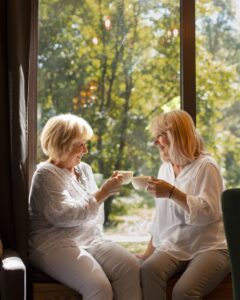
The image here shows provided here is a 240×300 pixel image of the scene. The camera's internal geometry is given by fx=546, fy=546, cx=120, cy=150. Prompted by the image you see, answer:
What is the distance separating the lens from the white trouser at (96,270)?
254cm

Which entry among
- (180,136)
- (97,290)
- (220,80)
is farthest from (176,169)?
(97,290)

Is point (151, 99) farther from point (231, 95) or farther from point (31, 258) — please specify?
point (31, 258)

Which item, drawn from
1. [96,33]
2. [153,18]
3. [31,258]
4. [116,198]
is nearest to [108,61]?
[96,33]

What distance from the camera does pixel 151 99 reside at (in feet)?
10.8

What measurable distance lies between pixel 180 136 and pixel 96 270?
822mm

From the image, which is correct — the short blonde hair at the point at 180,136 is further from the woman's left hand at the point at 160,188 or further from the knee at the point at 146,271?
the knee at the point at 146,271

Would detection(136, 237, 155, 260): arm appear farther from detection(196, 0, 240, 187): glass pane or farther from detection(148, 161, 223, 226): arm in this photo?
detection(196, 0, 240, 187): glass pane

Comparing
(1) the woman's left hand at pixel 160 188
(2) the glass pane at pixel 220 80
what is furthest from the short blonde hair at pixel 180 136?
(2) the glass pane at pixel 220 80

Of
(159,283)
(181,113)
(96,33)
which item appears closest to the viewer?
(159,283)

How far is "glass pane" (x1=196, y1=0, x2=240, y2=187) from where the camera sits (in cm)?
334

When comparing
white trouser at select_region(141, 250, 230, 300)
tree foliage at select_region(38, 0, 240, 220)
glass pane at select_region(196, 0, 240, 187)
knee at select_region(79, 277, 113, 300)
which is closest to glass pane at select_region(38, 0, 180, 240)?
tree foliage at select_region(38, 0, 240, 220)

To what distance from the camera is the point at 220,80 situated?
3.37 meters

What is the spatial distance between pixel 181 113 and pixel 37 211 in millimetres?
924

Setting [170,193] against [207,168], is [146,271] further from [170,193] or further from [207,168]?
[207,168]
